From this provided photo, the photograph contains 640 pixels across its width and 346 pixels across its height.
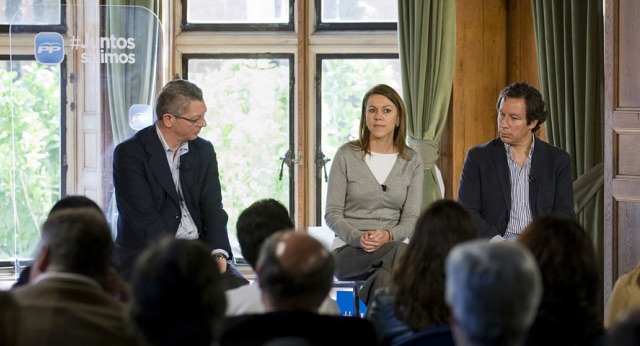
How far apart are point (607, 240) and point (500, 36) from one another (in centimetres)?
189

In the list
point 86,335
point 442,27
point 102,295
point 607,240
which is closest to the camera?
point 86,335

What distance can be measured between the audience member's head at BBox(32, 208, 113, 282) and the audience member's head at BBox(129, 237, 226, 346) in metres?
0.39

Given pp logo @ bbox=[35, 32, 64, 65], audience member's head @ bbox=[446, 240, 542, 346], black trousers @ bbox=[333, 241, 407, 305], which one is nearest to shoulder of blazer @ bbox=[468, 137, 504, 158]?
black trousers @ bbox=[333, 241, 407, 305]

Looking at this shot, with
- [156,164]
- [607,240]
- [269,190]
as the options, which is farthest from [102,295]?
[269,190]

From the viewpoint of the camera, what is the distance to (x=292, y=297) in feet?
6.08

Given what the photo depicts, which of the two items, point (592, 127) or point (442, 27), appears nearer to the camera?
point (592, 127)

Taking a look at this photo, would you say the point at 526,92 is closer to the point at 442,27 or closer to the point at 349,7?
the point at 442,27

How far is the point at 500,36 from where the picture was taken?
5723 millimetres

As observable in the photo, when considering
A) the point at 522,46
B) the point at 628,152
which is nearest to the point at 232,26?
the point at 522,46

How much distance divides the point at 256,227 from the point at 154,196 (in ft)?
3.96

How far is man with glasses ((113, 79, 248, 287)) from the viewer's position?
3764mm

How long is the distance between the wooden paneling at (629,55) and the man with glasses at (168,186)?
2.12 metres

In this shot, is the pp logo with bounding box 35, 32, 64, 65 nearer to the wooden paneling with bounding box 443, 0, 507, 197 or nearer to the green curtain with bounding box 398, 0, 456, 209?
the green curtain with bounding box 398, 0, 456, 209

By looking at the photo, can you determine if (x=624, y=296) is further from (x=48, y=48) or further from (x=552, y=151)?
(x=48, y=48)
